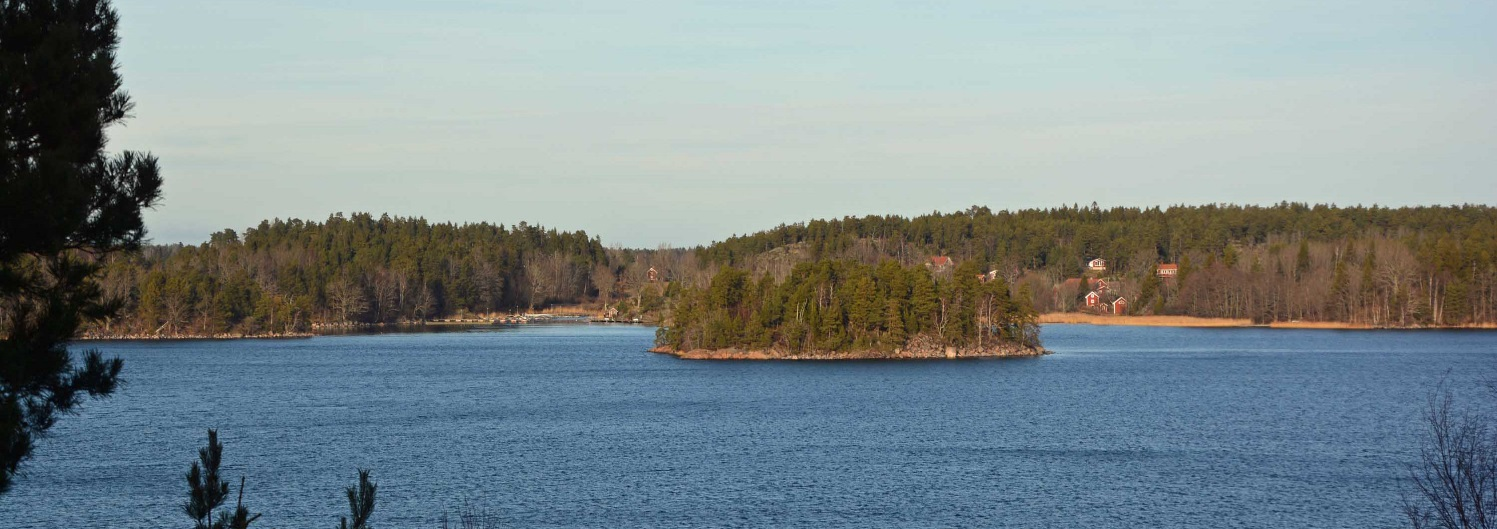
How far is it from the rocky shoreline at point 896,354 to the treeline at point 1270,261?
891 cm

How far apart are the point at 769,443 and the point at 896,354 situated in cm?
4238

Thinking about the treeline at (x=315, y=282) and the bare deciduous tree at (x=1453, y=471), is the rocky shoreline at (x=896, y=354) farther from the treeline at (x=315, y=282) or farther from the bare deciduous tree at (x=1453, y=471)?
the treeline at (x=315, y=282)

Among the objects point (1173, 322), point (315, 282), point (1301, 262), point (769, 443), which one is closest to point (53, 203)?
point (769, 443)

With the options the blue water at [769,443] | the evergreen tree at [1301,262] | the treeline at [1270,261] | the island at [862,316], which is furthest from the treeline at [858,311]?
the evergreen tree at [1301,262]

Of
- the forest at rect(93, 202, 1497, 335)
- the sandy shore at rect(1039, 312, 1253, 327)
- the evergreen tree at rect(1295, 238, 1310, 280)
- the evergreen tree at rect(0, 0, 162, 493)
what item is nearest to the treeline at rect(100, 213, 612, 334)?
the forest at rect(93, 202, 1497, 335)

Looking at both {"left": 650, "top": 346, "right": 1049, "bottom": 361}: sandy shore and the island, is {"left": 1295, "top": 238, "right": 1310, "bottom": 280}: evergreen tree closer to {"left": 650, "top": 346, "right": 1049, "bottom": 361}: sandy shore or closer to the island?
{"left": 650, "top": 346, "right": 1049, "bottom": 361}: sandy shore

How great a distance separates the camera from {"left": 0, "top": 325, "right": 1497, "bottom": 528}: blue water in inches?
1168

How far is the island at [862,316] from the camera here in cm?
8181

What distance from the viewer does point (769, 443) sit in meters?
41.7

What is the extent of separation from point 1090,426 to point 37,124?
3981cm

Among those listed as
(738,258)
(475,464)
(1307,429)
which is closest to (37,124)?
(475,464)

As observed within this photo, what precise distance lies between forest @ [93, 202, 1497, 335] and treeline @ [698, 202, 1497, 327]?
0.25m

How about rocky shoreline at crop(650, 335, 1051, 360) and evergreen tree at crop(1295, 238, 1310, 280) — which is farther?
evergreen tree at crop(1295, 238, 1310, 280)

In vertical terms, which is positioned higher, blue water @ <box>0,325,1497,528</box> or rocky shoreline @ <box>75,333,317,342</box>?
rocky shoreline @ <box>75,333,317,342</box>
